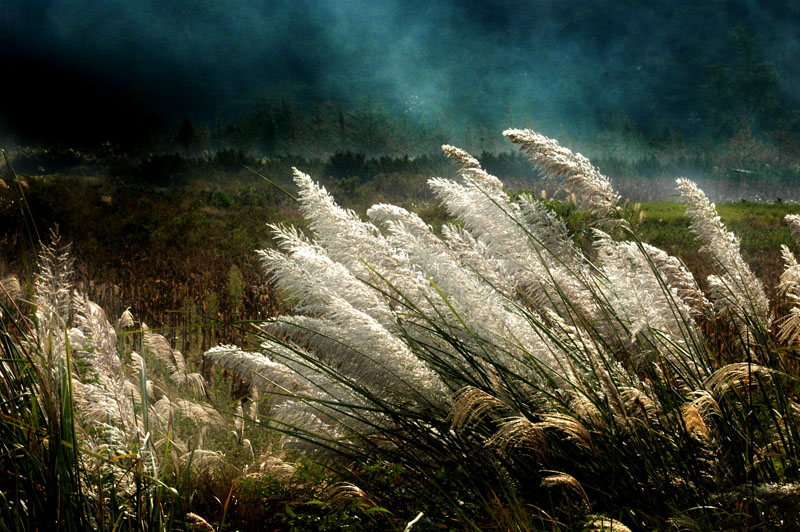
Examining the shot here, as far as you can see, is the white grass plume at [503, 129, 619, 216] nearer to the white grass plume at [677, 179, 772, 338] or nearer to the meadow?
the meadow

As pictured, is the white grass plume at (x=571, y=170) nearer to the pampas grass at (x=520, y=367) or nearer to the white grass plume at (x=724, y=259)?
the pampas grass at (x=520, y=367)

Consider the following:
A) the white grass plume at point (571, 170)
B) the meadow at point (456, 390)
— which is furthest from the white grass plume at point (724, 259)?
the white grass plume at point (571, 170)

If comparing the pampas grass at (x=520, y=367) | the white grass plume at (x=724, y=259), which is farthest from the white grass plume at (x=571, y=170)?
the white grass plume at (x=724, y=259)

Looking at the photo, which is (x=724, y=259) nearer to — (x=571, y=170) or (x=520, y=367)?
(x=571, y=170)

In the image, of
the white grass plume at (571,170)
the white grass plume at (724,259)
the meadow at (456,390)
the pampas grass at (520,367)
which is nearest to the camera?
the meadow at (456,390)

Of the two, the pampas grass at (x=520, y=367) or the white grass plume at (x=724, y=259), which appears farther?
the white grass plume at (x=724, y=259)

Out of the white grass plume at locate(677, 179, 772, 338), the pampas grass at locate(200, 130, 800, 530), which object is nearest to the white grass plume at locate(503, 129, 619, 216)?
the pampas grass at locate(200, 130, 800, 530)

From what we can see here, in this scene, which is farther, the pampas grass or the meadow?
the pampas grass

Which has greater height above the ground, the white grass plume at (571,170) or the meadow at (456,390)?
the white grass plume at (571,170)

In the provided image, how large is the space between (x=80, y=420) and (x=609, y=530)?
1501 millimetres

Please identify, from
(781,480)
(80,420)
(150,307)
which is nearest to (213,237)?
(150,307)

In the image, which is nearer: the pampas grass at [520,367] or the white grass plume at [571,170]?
the pampas grass at [520,367]

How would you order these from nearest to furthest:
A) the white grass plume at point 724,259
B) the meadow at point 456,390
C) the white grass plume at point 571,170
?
the meadow at point 456,390 < the white grass plume at point 571,170 < the white grass plume at point 724,259

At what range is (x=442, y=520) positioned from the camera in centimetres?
194
